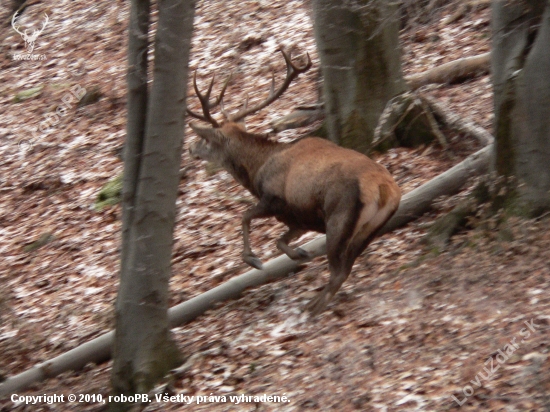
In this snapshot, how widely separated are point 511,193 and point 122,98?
29.8 ft

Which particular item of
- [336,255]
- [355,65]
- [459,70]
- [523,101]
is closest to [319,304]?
[336,255]

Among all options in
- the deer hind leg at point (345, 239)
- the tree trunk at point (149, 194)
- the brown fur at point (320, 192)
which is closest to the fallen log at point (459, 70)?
the brown fur at point (320, 192)

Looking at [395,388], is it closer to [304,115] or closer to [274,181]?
[274,181]

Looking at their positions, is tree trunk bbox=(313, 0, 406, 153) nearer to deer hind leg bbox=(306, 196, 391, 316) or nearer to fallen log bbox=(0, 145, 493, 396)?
fallen log bbox=(0, 145, 493, 396)

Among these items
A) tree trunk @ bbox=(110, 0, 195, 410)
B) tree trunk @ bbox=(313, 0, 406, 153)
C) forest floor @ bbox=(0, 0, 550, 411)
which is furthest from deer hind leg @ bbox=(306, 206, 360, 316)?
tree trunk @ bbox=(313, 0, 406, 153)

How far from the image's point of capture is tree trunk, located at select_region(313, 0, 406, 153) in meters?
9.53

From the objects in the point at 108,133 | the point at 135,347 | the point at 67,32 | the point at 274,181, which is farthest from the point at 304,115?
the point at 67,32

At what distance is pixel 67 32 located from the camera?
18000mm

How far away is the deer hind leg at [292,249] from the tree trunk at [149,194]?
1.67 metres

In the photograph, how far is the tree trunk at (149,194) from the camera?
661 cm

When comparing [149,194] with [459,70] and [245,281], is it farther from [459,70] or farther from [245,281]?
[459,70]

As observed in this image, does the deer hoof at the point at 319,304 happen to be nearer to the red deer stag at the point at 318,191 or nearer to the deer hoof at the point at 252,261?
the red deer stag at the point at 318,191

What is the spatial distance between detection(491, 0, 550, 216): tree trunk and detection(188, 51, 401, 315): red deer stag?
117 centimetres

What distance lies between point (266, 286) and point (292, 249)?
A: 1.88ft
